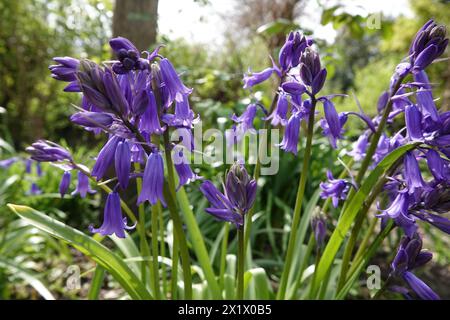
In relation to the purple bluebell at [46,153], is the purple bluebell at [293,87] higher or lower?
higher

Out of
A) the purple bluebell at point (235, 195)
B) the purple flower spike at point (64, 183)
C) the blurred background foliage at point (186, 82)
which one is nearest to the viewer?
the purple bluebell at point (235, 195)

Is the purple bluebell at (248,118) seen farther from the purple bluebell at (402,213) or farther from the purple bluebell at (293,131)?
the purple bluebell at (402,213)

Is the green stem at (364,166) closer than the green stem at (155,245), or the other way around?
the green stem at (364,166)

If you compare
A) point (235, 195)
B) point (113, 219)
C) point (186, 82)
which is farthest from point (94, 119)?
point (186, 82)

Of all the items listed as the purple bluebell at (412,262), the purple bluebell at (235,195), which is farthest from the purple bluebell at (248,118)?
the purple bluebell at (412,262)

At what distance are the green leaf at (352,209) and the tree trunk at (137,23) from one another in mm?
2460

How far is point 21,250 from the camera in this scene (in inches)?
127

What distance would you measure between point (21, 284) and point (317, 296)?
91.3 inches

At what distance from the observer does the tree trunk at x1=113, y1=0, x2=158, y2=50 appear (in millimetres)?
3246

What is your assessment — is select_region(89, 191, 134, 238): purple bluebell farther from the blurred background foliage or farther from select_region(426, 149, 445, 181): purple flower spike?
select_region(426, 149, 445, 181): purple flower spike

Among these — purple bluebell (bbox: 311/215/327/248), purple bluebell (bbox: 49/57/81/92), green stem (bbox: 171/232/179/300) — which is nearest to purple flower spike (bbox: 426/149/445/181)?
purple bluebell (bbox: 311/215/327/248)

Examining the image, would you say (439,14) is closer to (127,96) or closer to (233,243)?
(233,243)

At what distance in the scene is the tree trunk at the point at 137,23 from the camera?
10.6 ft
